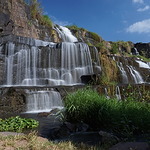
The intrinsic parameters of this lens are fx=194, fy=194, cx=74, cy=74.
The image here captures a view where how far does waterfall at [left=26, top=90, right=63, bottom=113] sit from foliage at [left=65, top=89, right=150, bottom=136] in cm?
336

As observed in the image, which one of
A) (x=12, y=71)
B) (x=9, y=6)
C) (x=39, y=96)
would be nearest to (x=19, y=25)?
(x=9, y=6)

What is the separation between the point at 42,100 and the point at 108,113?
14.6 ft

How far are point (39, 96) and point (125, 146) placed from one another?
5946 millimetres

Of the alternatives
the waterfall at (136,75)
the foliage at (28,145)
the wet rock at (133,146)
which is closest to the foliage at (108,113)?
the wet rock at (133,146)

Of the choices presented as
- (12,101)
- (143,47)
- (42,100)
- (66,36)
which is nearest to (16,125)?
(12,101)

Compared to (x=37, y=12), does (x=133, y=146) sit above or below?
below

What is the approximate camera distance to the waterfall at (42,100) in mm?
8336

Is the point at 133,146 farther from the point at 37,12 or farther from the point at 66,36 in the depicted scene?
the point at 37,12

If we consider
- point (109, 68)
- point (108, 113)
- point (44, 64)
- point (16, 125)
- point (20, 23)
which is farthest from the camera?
point (20, 23)

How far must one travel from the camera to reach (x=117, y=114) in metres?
4.68

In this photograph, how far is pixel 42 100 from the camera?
857 centimetres

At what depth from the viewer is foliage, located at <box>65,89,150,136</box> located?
175 inches

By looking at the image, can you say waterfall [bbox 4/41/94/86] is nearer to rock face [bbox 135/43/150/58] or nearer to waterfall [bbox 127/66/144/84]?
waterfall [bbox 127/66/144/84]

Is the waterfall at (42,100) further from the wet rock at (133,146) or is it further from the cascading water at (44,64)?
the wet rock at (133,146)
